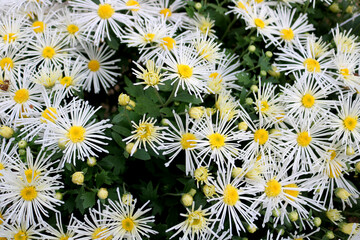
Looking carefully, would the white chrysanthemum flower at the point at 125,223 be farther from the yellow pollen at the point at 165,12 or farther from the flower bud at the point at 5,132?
the yellow pollen at the point at 165,12

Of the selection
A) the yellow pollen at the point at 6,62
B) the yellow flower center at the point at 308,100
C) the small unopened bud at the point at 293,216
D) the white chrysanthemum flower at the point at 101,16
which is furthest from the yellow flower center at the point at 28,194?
the yellow flower center at the point at 308,100

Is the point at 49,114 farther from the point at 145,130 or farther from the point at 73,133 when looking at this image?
the point at 145,130

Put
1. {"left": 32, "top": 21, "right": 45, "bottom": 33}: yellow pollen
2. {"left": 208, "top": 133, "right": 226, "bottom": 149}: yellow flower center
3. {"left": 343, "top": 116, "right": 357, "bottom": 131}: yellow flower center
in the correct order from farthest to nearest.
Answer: {"left": 32, "top": 21, "right": 45, "bottom": 33}: yellow pollen → {"left": 343, "top": 116, "right": 357, "bottom": 131}: yellow flower center → {"left": 208, "top": 133, "right": 226, "bottom": 149}: yellow flower center

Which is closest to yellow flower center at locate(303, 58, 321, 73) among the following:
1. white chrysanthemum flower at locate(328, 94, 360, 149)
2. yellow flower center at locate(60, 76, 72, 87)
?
white chrysanthemum flower at locate(328, 94, 360, 149)

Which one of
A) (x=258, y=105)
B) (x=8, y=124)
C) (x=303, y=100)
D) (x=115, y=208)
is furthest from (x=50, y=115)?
(x=303, y=100)

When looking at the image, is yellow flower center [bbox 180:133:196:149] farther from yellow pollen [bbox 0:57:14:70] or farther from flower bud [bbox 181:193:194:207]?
yellow pollen [bbox 0:57:14:70]
